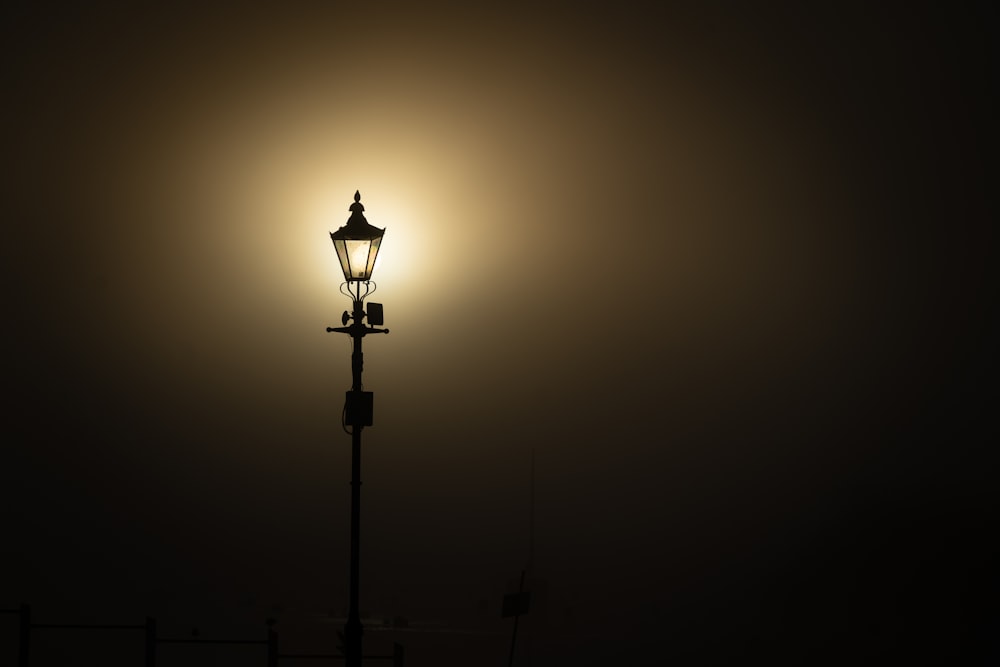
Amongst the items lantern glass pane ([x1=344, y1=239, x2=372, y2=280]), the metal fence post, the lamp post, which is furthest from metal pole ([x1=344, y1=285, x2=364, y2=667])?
the metal fence post

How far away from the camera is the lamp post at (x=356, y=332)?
6680 millimetres

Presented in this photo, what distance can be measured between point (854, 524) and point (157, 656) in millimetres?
6664

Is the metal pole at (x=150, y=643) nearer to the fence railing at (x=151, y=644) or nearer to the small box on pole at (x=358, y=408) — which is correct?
the fence railing at (x=151, y=644)

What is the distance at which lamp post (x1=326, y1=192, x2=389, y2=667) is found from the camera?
6680 mm

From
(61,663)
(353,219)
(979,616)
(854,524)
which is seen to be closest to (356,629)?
(353,219)

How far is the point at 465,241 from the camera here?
30.7 feet

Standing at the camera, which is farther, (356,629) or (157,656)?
(157,656)

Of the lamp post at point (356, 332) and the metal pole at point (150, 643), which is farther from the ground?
the lamp post at point (356, 332)

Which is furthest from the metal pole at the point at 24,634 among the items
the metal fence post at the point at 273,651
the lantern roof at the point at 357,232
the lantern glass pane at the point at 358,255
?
the lantern roof at the point at 357,232

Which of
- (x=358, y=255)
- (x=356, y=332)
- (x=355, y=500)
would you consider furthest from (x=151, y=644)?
(x=358, y=255)

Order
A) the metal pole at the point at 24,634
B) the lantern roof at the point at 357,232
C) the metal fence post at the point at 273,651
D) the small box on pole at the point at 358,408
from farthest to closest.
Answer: the metal pole at the point at 24,634 < the metal fence post at the point at 273,651 < the small box on pole at the point at 358,408 < the lantern roof at the point at 357,232

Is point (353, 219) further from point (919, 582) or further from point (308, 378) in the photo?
point (919, 582)

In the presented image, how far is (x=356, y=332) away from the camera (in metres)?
6.88

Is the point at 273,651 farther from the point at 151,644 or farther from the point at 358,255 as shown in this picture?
the point at 358,255
